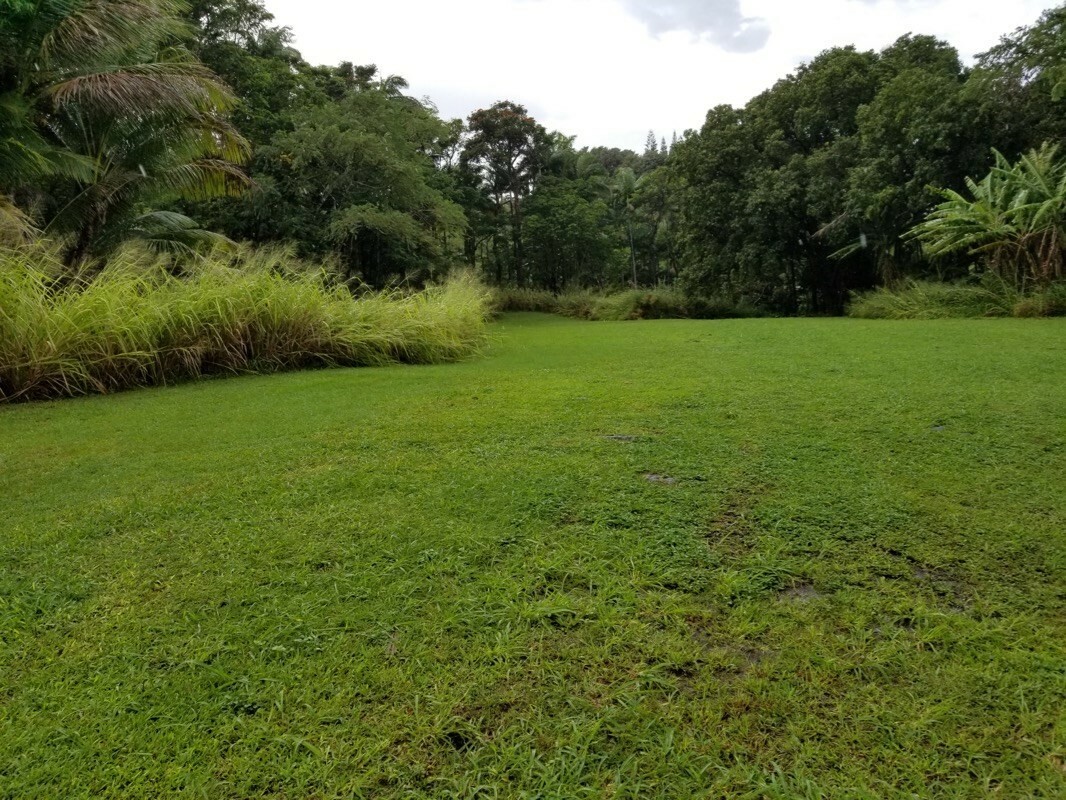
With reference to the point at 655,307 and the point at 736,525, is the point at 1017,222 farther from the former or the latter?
the point at 736,525

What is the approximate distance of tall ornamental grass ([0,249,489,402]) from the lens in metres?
4.07

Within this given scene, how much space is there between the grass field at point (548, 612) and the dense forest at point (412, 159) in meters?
5.51

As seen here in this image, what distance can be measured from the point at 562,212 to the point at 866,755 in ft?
76.7

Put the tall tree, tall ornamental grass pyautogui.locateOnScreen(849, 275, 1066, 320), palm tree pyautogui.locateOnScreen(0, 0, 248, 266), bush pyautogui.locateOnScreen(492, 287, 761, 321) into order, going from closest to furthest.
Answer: palm tree pyautogui.locateOnScreen(0, 0, 248, 266), tall ornamental grass pyautogui.locateOnScreen(849, 275, 1066, 320), bush pyautogui.locateOnScreen(492, 287, 761, 321), the tall tree

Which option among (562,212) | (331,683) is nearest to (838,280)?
(562,212)

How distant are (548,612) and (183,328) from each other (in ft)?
15.5

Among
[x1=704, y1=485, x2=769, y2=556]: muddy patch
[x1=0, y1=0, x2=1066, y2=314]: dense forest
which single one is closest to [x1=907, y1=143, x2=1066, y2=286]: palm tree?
[x1=0, y1=0, x2=1066, y2=314]: dense forest

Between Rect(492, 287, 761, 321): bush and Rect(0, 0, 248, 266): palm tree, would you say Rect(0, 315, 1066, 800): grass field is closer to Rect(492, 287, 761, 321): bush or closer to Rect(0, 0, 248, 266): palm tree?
Rect(0, 0, 248, 266): palm tree

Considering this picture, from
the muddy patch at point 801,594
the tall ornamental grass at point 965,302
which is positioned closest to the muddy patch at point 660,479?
the muddy patch at point 801,594

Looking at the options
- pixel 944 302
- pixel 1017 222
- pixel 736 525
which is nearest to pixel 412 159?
pixel 944 302

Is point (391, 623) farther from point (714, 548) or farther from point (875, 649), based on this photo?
point (875, 649)

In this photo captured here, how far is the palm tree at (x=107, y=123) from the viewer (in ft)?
20.8

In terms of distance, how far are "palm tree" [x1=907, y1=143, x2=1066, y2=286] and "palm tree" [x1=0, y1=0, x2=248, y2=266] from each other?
11.3 meters

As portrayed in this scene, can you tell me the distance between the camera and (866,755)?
90 cm
